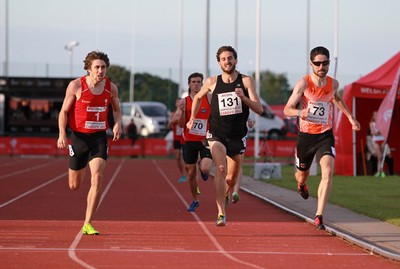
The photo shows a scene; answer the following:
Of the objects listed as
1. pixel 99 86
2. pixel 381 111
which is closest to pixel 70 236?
pixel 99 86

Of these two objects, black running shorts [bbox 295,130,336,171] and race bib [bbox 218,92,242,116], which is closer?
race bib [bbox 218,92,242,116]

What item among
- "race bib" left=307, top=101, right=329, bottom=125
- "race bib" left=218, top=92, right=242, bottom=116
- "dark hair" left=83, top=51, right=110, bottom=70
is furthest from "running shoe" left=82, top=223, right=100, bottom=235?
"race bib" left=307, top=101, right=329, bottom=125

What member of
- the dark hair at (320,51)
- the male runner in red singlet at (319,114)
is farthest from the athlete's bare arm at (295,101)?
the dark hair at (320,51)

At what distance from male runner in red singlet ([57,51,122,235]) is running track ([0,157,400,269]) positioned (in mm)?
872

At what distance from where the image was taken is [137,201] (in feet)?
66.2

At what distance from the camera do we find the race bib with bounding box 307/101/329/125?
13.9 meters

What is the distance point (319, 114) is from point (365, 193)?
923cm

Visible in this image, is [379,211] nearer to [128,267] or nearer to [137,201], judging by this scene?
[137,201]

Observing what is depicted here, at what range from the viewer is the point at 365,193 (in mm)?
22891

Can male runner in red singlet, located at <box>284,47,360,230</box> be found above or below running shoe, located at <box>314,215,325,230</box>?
above

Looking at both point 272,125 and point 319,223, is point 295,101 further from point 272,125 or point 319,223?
point 272,125

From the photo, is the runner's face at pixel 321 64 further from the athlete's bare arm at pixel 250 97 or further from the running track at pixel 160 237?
the running track at pixel 160 237

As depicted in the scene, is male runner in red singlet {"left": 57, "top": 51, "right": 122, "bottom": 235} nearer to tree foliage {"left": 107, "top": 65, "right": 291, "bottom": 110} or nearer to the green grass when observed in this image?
the green grass

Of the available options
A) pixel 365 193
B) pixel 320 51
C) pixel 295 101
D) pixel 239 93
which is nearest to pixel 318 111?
pixel 295 101
